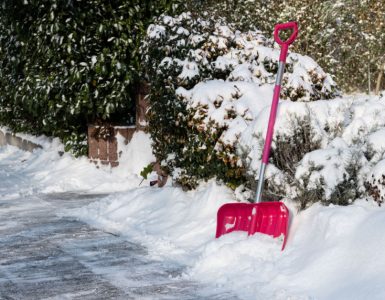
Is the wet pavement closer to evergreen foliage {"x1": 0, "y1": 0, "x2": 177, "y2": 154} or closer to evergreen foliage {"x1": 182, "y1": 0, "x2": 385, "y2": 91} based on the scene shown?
evergreen foliage {"x1": 0, "y1": 0, "x2": 177, "y2": 154}

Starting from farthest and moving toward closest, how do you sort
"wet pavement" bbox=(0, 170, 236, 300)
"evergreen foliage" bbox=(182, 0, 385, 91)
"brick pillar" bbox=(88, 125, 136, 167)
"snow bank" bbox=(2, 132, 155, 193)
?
"evergreen foliage" bbox=(182, 0, 385, 91), "brick pillar" bbox=(88, 125, 136, 167), "snow bank" bbox=(2, 132, 155, 193), "wet pavement" bbox=(0, 170, 236, 300)

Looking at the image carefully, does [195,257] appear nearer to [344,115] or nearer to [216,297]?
[216,297]

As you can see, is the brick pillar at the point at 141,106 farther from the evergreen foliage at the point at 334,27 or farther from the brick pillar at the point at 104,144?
the evergreen foliage at the point at 334,27

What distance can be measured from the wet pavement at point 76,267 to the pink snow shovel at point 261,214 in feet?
2.12

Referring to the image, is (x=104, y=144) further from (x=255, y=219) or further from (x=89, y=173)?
(x=255, y=219)

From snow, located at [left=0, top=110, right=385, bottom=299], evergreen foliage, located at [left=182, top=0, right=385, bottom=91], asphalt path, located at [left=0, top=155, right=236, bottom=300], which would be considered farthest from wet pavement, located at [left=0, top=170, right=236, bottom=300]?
evergreen foliage, located at [left=182, top=0, right=385, bottom=91]

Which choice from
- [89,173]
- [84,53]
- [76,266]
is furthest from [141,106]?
[76,266]

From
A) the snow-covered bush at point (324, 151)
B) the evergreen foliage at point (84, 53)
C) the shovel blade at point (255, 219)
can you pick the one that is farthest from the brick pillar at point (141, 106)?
the shovel blade at point (255, 219)

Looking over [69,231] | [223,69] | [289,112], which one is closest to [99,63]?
[223,69]

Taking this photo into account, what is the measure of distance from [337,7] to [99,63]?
479 inches

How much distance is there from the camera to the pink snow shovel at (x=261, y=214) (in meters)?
5.34

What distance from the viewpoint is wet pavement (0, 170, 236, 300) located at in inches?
190

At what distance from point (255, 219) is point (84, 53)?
6313 millimetres

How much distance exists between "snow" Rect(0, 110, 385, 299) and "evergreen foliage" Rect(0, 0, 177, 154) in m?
3.25
